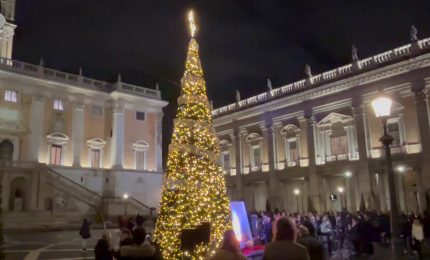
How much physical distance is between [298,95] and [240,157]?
987 cm

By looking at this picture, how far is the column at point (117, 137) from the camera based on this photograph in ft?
128

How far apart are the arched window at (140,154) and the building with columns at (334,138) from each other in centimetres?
870

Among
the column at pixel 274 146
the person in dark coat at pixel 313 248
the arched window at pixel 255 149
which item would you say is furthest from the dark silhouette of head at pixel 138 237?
the arched window at pixel 255 149

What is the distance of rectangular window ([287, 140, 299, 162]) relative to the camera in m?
36.0

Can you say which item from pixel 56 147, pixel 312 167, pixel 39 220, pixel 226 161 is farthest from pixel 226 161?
pixel 39 220

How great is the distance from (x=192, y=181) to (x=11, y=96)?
30187mm

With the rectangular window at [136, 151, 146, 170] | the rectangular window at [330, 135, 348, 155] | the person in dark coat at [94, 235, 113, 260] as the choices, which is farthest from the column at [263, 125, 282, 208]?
the person in dark coat at [94, 235, 113, 260]

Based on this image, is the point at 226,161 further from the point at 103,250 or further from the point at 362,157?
the point at 103,250

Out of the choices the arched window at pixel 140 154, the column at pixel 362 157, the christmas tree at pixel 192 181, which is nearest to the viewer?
the christmas tree at pixel 192 181

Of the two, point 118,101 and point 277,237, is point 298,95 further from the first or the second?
point 277,237

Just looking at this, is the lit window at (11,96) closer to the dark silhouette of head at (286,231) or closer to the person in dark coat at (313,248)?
the person in dark coat at (313,248)

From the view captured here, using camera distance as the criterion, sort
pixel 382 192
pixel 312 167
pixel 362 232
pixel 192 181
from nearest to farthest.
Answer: pixel 192 181 → pixel 362 232 → pixel 382 192 → pixel 312 167

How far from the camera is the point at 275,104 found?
3750cm

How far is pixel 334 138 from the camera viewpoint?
3322cm
